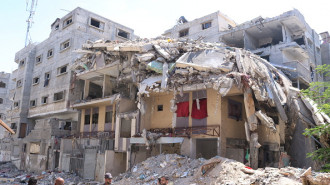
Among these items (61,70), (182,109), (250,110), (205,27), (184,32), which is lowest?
(250,110)

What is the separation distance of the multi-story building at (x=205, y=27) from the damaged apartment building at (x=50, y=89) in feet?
21.9

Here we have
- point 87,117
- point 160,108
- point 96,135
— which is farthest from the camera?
point 87,117

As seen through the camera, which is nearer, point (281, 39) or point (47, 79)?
point (281, 39)

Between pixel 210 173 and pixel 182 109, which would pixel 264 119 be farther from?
pixel 182 109

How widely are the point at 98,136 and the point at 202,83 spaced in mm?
11710

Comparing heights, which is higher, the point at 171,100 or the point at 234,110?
the point at 171,100

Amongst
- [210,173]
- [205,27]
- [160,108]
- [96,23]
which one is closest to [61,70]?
[96,23]

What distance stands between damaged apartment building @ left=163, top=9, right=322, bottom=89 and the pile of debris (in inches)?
444

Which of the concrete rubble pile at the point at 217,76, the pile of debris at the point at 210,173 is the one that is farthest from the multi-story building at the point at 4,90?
the pile of debris at the point at 210,173

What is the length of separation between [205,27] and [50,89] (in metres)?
19.3

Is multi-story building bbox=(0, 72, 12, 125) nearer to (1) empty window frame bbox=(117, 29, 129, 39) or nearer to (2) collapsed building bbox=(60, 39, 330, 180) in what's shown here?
(1) empty window frame bbox=(117, 29, 129, 39)

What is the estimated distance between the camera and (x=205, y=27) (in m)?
33.9

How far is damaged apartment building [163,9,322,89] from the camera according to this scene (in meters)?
25.4

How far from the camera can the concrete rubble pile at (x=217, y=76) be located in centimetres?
1633
